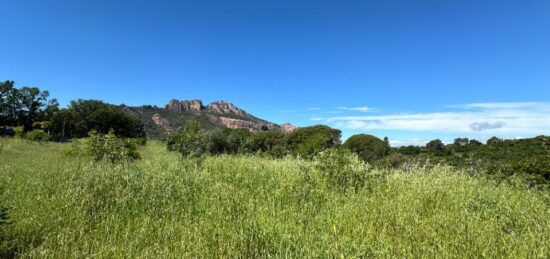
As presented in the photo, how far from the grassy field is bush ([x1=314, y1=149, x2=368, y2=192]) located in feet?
0.57

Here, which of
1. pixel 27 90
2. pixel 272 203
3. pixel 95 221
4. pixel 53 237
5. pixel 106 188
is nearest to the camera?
pixel 53 237

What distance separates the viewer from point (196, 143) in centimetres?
1248

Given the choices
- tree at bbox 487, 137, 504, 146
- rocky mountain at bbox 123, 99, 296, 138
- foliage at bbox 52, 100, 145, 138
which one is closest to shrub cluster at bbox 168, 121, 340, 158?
tree at bbox 487, 137, 504, 146

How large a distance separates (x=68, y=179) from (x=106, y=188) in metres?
1.53

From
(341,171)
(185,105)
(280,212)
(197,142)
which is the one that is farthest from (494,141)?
(185,105)

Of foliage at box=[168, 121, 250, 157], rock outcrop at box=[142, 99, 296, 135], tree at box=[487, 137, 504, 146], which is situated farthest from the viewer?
rock outcrop at box=[142, 99, 296, 135]

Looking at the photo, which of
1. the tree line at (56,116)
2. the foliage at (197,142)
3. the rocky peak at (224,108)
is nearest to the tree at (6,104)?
the tree line at (56,116)

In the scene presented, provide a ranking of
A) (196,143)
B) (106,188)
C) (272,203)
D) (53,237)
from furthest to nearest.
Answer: (196,143) → (106,188) → (272,203) → (53,237)

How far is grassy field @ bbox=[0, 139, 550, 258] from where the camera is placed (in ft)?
13.2

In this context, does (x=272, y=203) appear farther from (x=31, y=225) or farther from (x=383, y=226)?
(x=31, y=225)

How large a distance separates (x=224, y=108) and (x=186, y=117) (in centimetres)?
5355

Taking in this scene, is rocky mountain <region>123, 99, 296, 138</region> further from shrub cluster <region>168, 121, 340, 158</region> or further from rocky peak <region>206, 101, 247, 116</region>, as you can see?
shrub cluster <region>168, 121, 340, 158</region>

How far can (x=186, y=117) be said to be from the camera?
12962cm

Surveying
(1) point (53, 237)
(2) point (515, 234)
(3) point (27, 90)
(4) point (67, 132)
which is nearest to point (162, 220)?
(1) point (53, 237)
